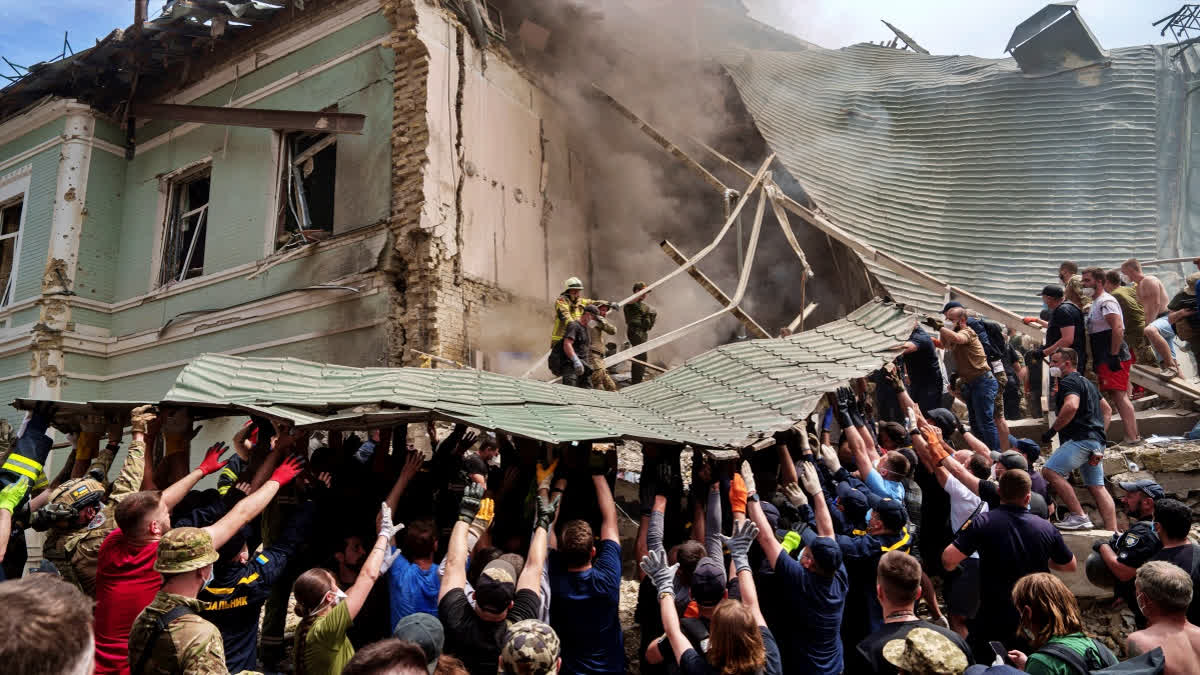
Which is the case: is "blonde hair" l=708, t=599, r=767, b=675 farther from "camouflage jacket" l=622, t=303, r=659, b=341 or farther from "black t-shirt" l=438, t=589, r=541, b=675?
"camouflage jacket" l=622, t=303, r=659, b=341

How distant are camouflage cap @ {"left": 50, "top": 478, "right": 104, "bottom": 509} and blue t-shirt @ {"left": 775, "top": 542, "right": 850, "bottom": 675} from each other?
11.9 feet

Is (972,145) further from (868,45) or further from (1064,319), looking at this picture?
(1064,319)

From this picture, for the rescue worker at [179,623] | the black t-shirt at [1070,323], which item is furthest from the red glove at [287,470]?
the black t-shirt at [1070,323]

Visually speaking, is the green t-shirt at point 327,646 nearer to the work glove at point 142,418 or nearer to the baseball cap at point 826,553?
the work glove at point 142,418

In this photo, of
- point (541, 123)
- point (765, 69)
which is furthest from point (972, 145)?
point (541, 123)

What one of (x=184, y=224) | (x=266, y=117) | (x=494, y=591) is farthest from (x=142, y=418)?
(x=184, y=224)

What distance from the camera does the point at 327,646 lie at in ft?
9.59

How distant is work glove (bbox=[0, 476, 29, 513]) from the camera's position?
361 centimetres

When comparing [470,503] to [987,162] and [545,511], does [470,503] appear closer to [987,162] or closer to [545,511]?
[545,511]

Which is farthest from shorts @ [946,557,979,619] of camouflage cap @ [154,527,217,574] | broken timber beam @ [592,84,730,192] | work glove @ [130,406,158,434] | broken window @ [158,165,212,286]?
broken window @ [158,165,212,286]

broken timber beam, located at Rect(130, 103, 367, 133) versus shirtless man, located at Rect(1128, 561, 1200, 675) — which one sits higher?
broken timber beam, located at Rect(130, 103, 367, 133)

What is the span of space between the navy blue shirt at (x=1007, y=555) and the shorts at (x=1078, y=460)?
180 cm

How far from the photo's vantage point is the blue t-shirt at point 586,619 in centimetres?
335

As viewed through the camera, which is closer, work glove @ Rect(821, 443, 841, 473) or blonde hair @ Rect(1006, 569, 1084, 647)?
blonde hair @ Rect(1006, 569, 1084, 647)
